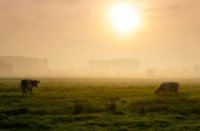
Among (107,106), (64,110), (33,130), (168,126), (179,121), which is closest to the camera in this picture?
(33,130)

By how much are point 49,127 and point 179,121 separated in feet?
31.3

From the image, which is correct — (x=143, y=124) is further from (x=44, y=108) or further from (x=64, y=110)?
(x=44, y=108)

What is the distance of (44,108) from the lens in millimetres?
27688

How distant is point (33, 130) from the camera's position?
19484 mm

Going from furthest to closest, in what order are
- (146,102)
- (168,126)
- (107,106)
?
(146,102) → (107,106) → (168,126)

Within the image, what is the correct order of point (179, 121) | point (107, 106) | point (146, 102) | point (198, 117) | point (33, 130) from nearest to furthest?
point (33, 130)
point (179, 121)
point (198, 117)
point (107, 106)
point (146, 102)

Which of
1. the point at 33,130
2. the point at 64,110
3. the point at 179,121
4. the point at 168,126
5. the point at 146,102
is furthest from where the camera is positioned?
the point at 146,102

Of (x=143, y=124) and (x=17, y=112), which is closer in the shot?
(x=143, y=124)

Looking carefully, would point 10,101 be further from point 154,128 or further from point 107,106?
point 154,128

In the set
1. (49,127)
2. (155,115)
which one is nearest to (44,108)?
(49,127)

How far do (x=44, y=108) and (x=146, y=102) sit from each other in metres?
10.5

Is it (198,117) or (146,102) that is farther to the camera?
(146,102)

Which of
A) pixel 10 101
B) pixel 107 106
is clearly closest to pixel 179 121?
pixel 107 106

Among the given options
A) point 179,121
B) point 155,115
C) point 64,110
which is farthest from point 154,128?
point 64,110
